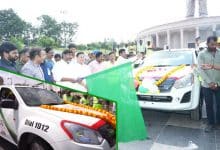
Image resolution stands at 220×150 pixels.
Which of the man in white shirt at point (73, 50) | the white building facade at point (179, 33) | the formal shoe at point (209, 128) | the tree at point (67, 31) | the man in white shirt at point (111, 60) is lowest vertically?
the formal shoe at point (209, 128)

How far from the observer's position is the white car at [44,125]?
1608 mm

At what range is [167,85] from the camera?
166 inches

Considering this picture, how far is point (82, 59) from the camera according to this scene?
7.01 ft

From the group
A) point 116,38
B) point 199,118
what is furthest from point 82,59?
point 199,118

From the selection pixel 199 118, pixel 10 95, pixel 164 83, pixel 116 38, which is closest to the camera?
pixel 10 95

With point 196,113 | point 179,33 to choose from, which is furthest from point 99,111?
point 179,33

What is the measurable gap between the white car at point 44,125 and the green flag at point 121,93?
8 cm

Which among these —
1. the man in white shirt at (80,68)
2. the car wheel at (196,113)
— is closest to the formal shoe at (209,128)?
the car wheel at (196,113)

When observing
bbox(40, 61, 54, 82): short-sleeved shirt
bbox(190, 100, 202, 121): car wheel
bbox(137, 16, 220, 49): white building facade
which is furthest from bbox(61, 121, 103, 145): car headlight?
bbox(137, 16, 220, 49): white building facade

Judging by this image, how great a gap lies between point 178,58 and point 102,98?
3.74 metres

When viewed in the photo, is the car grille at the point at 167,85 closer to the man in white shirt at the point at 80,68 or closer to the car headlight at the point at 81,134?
the man in white shirt at the point at 80,68

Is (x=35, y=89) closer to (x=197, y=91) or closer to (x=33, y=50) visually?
(x=33, y=50)

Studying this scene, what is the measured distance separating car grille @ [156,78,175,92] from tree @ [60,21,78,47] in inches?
108

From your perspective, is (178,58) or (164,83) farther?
(178,58)
